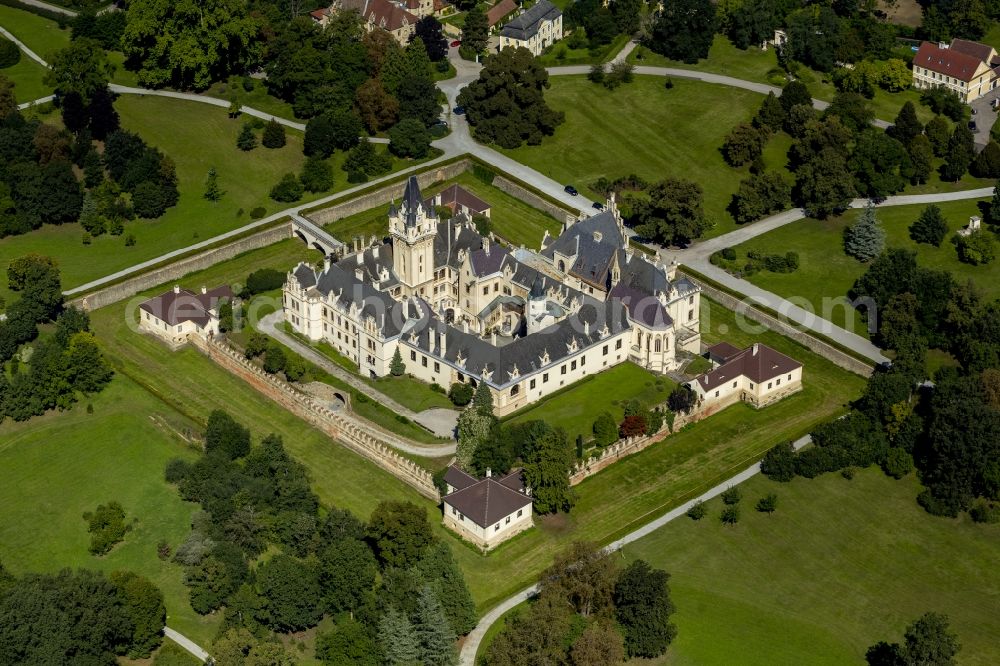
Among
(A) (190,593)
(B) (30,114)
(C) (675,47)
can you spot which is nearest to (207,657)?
(A) (190,593)

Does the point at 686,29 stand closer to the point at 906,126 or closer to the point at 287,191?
the point at 906,126

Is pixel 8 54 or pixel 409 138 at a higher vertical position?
pixel 8 54

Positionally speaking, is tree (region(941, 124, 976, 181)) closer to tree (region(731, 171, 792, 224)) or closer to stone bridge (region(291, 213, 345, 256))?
tree (region(731, 171, 792, 224))

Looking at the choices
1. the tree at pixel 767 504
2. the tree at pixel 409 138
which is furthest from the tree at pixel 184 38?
the tree at pixel 767 504

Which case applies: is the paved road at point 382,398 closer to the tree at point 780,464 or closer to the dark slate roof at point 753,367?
the dark slate roof at point 753,367

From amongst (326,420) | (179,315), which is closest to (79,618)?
(326,420)

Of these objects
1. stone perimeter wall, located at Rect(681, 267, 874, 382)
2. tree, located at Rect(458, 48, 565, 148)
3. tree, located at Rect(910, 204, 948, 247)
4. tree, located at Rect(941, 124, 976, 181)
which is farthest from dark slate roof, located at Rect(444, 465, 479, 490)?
tree, located at Rect(941, 124, 976, 181)

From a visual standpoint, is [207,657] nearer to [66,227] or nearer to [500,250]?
[500,250]
